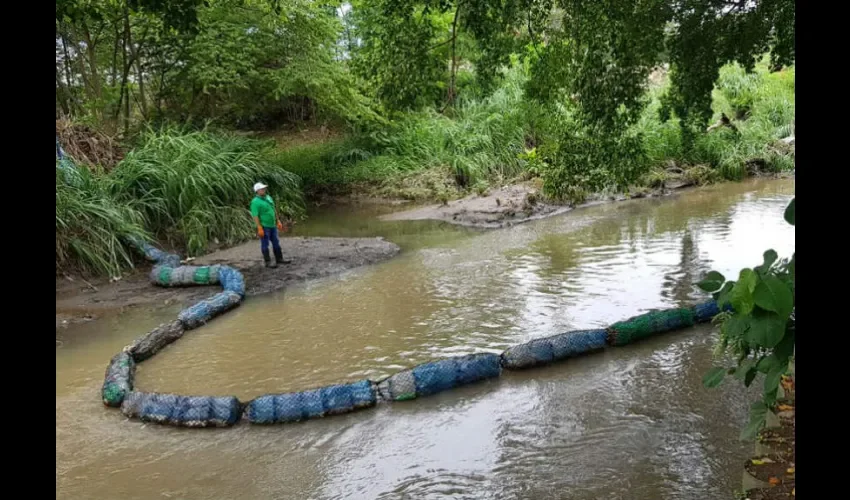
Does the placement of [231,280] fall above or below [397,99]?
below

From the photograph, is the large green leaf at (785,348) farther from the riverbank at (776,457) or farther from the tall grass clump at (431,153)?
the tall grass clump at (431,153)

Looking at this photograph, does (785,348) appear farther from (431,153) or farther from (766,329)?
(431,153)

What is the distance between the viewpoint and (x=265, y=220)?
9.93 m

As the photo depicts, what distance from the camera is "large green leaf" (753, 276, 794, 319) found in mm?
1866

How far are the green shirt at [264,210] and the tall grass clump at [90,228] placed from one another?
7.37 ft

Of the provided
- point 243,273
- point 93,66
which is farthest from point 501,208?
point 93,66

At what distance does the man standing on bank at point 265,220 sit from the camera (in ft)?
32.0

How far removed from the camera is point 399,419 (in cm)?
515

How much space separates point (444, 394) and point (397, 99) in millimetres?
3052

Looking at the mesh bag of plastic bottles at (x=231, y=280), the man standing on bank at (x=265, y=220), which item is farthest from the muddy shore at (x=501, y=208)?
the mesh bag of plastic bottles at (x=231, y=280)

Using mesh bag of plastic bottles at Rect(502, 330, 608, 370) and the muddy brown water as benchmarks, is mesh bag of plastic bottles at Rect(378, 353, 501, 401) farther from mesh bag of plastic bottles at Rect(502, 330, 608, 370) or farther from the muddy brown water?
mesh bag of plastic bottles at Rect(502, 330, 608, 370)

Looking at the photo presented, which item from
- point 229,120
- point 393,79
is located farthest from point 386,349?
point 229,120

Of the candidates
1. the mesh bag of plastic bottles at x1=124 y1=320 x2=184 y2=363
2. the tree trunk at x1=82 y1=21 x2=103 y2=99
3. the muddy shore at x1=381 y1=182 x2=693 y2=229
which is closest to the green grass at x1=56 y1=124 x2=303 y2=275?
the mesh bag of plastic bottles at x1=124 y1=320 x2=184 y2=363
